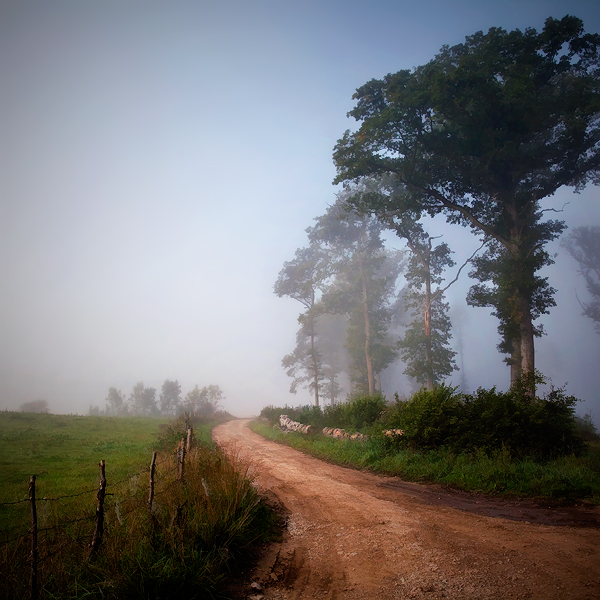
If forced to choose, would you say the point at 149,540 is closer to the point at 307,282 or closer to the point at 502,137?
the point at 502,137

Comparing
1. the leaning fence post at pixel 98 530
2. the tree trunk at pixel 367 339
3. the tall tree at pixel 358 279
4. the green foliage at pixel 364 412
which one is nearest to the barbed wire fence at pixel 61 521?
the leaning fence post at pixel 98 530

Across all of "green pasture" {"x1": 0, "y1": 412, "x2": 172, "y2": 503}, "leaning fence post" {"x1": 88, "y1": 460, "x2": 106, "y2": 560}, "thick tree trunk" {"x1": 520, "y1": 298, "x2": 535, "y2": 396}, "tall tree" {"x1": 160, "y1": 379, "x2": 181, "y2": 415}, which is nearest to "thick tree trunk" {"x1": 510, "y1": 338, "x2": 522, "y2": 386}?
"thick tree trunk" {"x1": 520, "y1": 298, "x2": 535, "y2": 396}

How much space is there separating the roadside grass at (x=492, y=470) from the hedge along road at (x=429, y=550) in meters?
0.66

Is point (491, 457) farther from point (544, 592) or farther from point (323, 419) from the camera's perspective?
point (323, 419)

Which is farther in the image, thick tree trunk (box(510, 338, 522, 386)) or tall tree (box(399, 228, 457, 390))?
tall tree (box(399, 228, 457, 390))

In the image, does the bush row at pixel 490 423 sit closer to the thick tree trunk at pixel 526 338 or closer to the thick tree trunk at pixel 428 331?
the thick tree trunk at pixel 526 338

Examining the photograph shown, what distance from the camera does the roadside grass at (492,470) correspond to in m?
7.47

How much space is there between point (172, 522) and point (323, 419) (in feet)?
56.5

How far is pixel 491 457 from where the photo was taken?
383 inches

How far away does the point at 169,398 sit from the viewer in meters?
66.9

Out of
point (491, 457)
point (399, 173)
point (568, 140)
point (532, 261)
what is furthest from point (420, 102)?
point (491, 457)

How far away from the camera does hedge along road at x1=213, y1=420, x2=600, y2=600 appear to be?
4.19 metres

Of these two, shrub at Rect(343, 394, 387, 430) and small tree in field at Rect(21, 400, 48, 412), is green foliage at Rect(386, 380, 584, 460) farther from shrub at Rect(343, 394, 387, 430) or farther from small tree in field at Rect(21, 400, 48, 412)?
small tree in field at Rect(21, 400, 48, 412)

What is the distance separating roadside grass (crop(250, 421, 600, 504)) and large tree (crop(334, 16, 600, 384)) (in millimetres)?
8337
